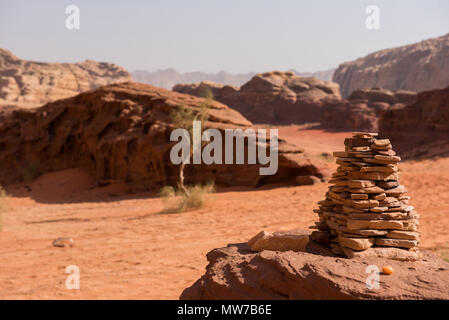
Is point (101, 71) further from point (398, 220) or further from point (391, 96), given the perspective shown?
point (398, 220)

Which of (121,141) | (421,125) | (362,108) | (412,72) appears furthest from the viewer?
(412,72)

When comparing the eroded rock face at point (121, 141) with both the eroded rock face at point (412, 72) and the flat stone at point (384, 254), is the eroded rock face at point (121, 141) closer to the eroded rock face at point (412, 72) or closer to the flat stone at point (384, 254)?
the flat stone at point (384, 254)

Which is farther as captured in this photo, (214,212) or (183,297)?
(214,212)

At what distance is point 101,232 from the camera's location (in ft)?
26.7

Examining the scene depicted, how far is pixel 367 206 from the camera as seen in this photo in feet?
11.7

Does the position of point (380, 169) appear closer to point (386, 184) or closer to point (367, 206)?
point (386, 184)

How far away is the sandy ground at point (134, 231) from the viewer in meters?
5.01

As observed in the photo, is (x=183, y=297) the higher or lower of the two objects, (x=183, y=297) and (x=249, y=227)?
the higher

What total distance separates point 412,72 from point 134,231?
48.8 meters

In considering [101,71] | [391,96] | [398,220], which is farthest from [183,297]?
[101,71]

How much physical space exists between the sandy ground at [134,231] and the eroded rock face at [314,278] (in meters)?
1.39

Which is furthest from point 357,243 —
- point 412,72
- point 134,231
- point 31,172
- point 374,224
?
point 412,72

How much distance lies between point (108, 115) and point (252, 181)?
688cm

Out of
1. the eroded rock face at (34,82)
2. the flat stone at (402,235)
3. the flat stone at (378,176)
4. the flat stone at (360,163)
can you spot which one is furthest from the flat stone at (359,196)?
the eroded rock face at (34,82)
